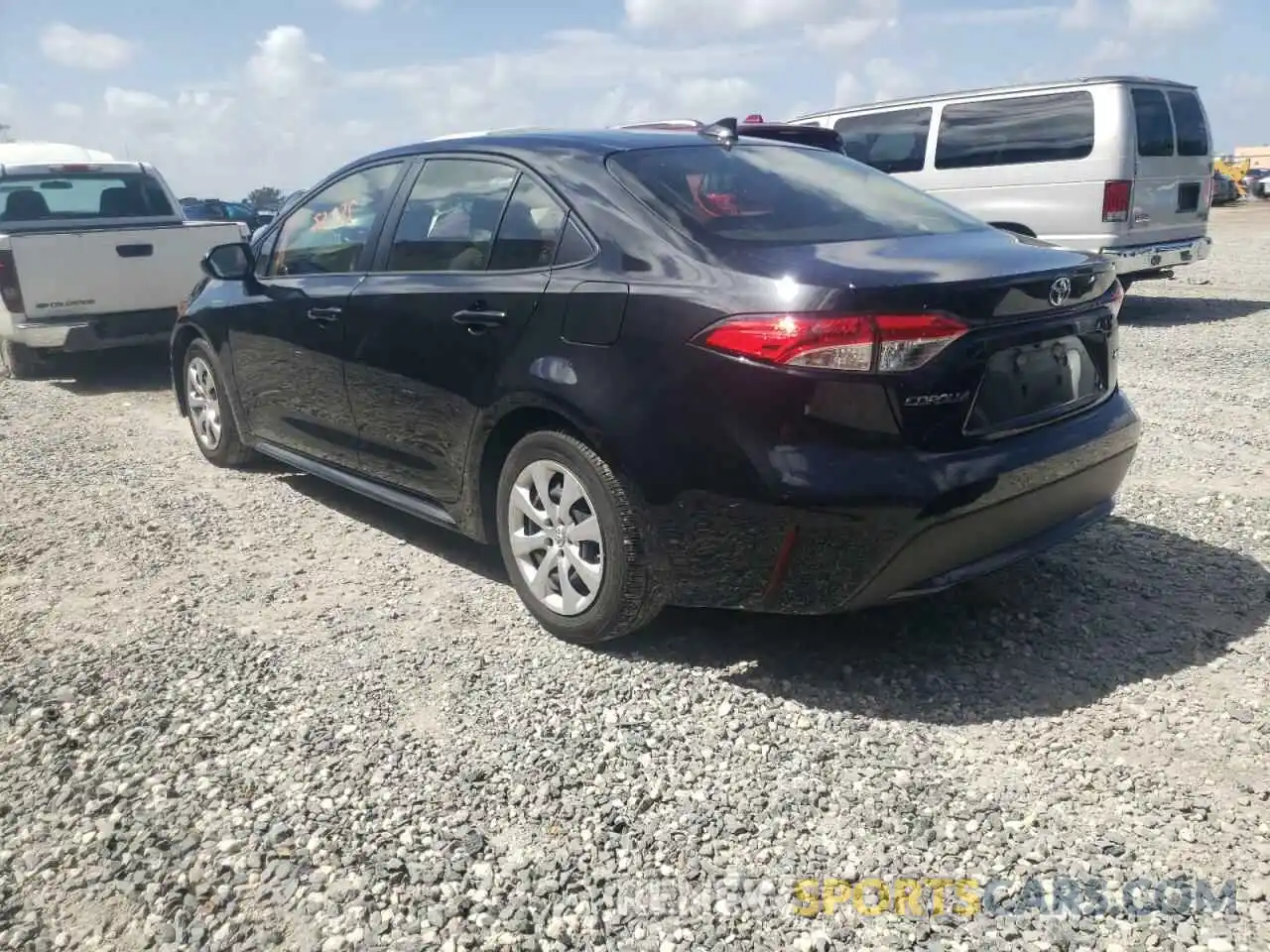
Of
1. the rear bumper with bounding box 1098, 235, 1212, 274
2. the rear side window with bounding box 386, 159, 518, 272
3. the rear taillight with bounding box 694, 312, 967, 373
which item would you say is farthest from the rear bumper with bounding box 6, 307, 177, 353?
the rear bumper with bounding box 1098, 235, 1212, 274

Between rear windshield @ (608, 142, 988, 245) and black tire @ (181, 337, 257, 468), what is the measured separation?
3.05 meters

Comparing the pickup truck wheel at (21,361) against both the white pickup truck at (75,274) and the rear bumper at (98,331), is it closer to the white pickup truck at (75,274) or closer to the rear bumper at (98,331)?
the white pickup truck at (75,274)

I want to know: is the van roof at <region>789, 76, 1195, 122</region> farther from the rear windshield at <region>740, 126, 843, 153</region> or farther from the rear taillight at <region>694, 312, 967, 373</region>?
the rear taillight at <region>694, 312, 967, 373</region>

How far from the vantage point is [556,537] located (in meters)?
3.55

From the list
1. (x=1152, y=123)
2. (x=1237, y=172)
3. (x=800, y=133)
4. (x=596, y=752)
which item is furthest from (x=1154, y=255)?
(x=1237, y=172)

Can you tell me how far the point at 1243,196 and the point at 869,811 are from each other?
4766 centimetres

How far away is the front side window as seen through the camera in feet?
14.5

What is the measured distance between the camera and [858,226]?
11.3ft

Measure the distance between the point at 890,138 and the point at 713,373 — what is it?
972 centimetres

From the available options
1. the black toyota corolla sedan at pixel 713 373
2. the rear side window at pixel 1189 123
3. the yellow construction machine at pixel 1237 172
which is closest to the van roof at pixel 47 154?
the black toyota corolla sedan at pixel 713 373

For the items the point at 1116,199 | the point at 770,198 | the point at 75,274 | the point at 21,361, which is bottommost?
the point at 21,361

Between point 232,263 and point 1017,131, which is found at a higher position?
point 1017,131

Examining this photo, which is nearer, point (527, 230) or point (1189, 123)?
point (527, 230)

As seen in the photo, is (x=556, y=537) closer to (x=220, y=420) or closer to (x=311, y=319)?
(x=311, y=319)
